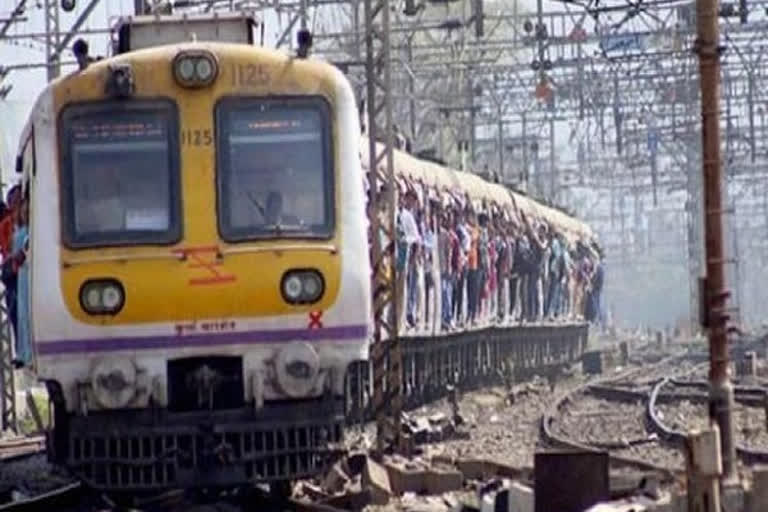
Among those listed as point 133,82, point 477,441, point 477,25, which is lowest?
point 477,441

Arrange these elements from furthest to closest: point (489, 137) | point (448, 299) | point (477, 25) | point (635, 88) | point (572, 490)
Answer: point (489, 137)
point (635, 88)
point (477, 25)
point (448, 299)
point (572, 490)

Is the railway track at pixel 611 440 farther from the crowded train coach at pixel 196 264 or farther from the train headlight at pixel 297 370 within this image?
the crowded train coach at pixel 196 264

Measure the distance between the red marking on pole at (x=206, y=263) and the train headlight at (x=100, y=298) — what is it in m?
0.42

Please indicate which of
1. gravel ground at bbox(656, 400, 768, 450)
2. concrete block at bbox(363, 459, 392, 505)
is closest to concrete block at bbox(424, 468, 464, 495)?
concrete block at bbox(363, 459, 392, 505)

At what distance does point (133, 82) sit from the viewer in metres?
13.0

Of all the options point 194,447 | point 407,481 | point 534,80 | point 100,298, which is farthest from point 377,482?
point 534,80

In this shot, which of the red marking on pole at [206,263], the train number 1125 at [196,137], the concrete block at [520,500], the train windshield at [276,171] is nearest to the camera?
the concrete block at [520,500]

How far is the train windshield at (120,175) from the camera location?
1286 cm

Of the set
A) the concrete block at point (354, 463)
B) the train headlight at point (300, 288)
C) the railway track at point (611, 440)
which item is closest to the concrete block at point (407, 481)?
the concrete block at point (354, 463)

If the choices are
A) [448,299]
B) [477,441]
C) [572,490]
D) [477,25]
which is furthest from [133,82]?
[477,25]

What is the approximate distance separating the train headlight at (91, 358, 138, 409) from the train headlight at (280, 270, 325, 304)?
974 mm

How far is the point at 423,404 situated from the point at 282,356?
12.0m

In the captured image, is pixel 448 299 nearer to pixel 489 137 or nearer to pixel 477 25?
pixel 477 25

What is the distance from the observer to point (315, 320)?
1281 centimetres
